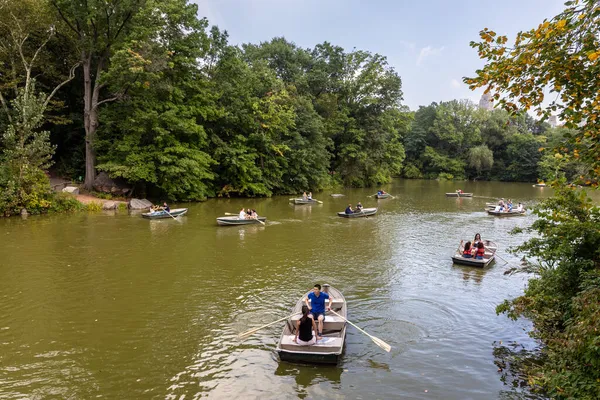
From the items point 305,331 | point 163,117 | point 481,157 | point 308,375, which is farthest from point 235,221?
point 481,157

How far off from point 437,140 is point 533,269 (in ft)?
268

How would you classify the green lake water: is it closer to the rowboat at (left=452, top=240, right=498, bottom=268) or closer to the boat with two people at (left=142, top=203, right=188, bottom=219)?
the rowboat at (left=452, top=240, right=498, bottom=268)

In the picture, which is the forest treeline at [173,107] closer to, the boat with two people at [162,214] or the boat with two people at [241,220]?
the boat with two people at [162,214]

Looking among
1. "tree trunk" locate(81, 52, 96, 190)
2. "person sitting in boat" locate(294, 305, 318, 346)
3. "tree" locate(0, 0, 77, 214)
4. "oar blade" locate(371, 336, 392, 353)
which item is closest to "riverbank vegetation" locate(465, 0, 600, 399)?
"oar blade" locate(371, 336, 392, 353)

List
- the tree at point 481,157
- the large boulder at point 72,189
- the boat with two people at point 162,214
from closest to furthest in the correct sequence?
1. the boat with two people at point 162,214
2. the large boulder at point 72,189
3. the tree at point 481,157

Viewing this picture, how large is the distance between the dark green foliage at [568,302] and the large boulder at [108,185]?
29473mm

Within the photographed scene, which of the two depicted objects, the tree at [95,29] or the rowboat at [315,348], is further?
the tree at [95,29]

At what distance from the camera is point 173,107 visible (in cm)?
3170

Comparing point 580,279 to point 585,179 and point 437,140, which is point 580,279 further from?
point 437,140

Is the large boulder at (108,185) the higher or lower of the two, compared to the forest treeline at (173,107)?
lower

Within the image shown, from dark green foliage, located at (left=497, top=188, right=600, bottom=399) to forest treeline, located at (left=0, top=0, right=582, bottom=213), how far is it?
8.31 meters

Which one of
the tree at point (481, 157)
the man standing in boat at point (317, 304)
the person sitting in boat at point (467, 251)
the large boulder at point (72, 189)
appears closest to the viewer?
the man standing in boat at point (317, 304)

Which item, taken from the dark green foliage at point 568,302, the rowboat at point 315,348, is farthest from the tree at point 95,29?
the dark green foliage at point 568,302

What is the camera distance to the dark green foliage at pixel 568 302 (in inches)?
226
